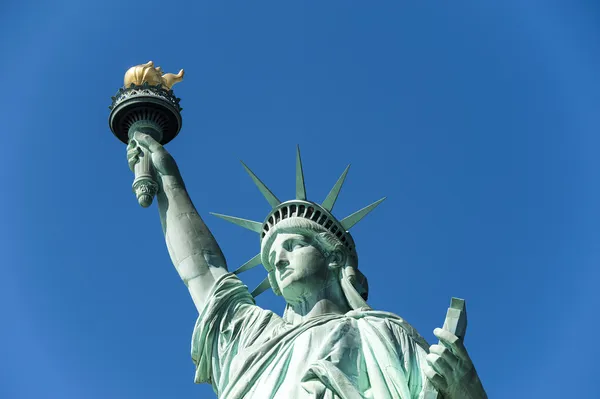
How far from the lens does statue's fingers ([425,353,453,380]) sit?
491 inches

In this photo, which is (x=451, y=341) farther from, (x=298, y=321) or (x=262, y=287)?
(x=262, y=287)

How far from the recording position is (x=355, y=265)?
51.9 feet

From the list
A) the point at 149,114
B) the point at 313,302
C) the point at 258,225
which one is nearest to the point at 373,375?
the point at 313,302

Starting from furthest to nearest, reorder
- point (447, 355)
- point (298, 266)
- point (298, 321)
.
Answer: point (298, 266)
point (298, 321)
point (447, 355)

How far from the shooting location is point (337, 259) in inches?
614

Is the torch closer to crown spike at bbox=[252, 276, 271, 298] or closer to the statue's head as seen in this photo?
the statue's head

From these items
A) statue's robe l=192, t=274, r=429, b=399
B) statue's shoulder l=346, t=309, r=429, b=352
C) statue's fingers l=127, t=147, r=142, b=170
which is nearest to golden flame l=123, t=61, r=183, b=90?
statue's fingers l=127, t=147, r=142, b=170

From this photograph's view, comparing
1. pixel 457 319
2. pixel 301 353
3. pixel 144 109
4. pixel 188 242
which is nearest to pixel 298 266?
pixel 301 353

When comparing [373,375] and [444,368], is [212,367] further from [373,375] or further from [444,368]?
[444,368]

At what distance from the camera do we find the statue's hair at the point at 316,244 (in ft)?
51.0

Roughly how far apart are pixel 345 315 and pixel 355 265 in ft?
3.94

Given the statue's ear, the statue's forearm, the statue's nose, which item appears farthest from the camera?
the statue's forearm

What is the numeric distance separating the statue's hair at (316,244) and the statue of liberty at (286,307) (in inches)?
0.4

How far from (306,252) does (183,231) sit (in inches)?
→ 66.7
